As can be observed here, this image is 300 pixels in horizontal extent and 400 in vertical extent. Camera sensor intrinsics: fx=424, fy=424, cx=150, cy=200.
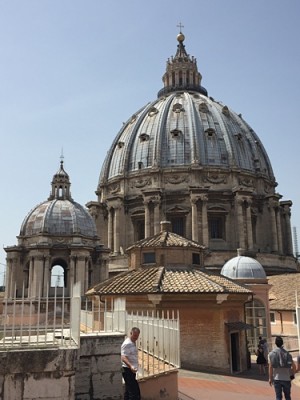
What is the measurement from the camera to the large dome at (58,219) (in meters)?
34.9

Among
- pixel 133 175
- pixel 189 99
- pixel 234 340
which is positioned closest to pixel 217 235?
pixel 133 175

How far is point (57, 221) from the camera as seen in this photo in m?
35.1

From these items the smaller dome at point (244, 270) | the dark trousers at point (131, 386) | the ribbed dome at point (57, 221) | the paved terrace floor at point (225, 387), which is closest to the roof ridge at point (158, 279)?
the paved terrace floor at point (225, 387)

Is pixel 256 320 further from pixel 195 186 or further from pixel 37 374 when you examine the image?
pixel 37 374

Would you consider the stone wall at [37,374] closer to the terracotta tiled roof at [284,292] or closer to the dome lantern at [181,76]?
the terracotta tiled roof at [284,292]

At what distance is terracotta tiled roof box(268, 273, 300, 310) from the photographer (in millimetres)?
31109

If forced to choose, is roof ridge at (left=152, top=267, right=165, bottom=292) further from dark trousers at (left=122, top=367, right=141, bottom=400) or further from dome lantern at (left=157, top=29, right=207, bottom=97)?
dome lantern at (left=157, top=29, right=207, bottom=97)

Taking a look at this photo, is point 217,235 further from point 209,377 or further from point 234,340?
point 209,377

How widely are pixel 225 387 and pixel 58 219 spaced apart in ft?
77.3

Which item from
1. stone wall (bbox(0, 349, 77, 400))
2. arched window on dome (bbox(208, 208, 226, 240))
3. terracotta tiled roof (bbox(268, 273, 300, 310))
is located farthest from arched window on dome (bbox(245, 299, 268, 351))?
stone wall (bbox(0, 349, 77, 400))

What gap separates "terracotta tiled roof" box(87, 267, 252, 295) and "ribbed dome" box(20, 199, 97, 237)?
14.4 metres

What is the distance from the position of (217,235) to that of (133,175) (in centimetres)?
1254

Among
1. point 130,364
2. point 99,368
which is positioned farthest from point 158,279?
point 130,364

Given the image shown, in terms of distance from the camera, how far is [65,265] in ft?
117
